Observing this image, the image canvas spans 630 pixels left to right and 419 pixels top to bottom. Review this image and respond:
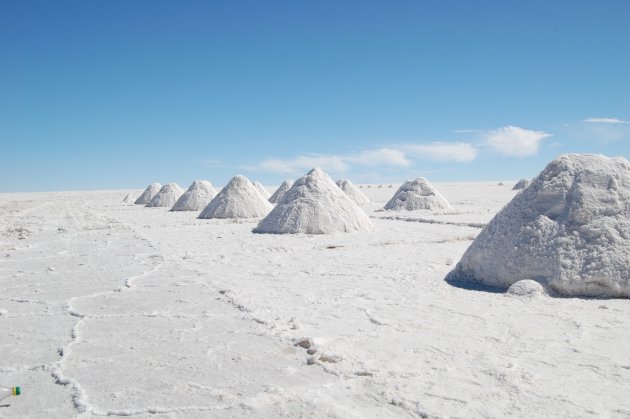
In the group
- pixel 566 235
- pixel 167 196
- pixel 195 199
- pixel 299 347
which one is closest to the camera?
pixel 299 347

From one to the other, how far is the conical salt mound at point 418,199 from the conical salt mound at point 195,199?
8434 mm

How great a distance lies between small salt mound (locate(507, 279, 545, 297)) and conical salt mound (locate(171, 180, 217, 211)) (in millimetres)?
20046

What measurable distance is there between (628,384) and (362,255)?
19.5 ft

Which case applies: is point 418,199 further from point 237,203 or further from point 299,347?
point 299,347

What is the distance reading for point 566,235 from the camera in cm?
556

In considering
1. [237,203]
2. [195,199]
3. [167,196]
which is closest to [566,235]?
[237,203]

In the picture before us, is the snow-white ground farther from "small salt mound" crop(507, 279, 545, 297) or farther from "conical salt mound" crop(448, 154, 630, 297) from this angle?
"conical salt mound" crop(448, 154, 630, 297)

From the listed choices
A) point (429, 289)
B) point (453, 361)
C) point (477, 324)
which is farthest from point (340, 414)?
point (429, 289)

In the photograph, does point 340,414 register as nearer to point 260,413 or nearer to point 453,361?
point 260,413

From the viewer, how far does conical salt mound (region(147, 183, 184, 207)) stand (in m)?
29.0

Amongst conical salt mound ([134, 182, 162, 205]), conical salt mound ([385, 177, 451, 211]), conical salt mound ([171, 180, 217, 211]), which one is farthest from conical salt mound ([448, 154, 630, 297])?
conical salt mound ([134, 182, 162, 205])

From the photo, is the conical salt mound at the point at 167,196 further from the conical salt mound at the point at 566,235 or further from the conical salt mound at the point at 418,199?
the conical salt mound at the point at 566,235

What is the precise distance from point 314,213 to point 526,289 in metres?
7.72

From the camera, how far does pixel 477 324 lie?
14.4 feet
